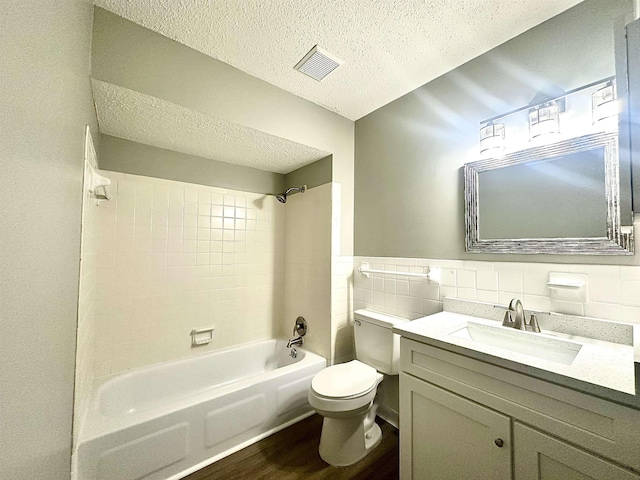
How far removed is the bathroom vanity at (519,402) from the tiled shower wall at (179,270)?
1.61 meters

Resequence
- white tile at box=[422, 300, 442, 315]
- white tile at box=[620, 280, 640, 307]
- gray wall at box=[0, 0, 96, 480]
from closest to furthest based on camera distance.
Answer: gray wall at box=[0, 0, 96, 480]
white tile at box=[620, 280, 640, 307]
white tile at box=[422, 300, 442, 315]

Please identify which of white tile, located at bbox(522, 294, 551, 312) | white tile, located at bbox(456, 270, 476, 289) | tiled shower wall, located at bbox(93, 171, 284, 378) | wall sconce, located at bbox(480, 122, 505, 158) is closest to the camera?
white tile, located at bbox(522, 294, 551, 312)

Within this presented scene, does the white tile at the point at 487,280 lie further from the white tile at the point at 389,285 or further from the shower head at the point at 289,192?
the shower head at the point at 289,192

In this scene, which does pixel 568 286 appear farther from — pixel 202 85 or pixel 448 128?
pixel 202 85

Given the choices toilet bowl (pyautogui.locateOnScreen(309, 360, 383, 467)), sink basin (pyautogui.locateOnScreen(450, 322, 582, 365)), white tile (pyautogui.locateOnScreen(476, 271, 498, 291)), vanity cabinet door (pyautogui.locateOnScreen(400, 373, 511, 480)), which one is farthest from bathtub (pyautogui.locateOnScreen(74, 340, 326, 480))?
white tile (pyautogui.locateOnScreen(476, 271, 498, 291))

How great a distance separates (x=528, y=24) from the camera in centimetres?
128

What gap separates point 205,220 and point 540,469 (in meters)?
2.37

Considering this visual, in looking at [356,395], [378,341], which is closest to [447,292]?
[378,341]

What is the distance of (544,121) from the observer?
3.93 feet

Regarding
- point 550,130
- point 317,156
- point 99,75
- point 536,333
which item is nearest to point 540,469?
point 536,333

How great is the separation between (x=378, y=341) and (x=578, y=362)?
3.50 ft

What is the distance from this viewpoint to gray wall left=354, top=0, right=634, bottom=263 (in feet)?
3.77

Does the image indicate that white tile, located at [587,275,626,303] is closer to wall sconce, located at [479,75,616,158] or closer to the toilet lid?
wall sconce, located at [479,75,616,158]

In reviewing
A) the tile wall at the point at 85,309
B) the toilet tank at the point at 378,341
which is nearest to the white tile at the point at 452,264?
the toilet tank at the point at 378,341
